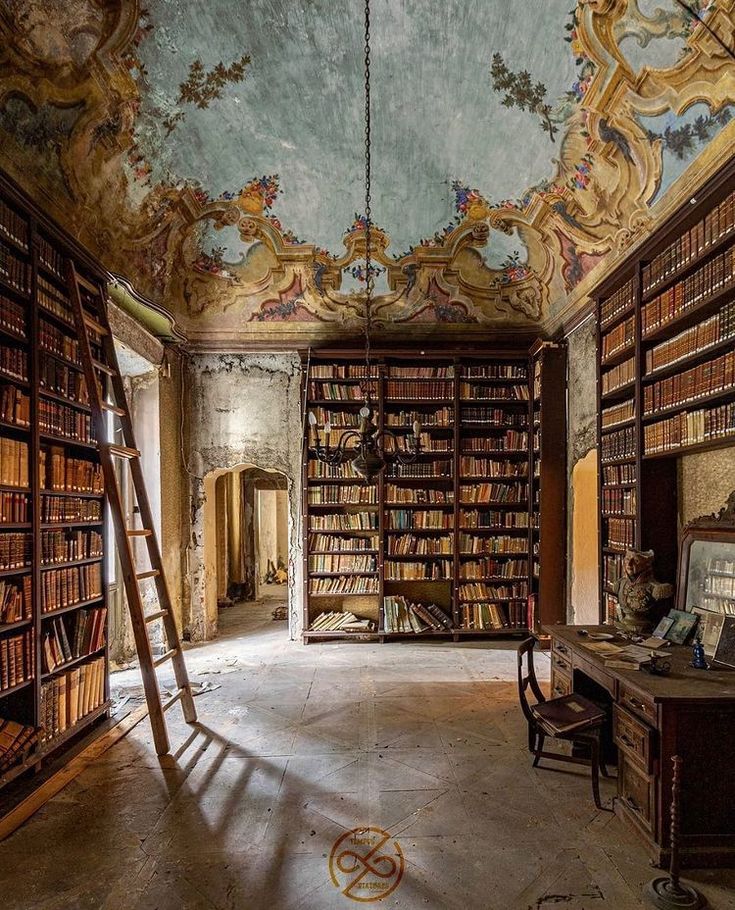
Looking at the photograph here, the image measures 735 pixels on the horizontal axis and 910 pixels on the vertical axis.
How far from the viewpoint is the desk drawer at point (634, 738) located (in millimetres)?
2525

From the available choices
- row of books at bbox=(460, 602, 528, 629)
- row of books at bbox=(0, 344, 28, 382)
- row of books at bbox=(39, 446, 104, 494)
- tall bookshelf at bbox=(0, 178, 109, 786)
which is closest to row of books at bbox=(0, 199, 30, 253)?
tall bookshelf at bbox=(0, 178, 109, 786)

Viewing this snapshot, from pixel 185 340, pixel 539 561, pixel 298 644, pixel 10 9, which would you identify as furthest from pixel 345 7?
pixel 298 644

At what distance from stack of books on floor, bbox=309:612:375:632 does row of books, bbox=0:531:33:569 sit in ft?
12.9

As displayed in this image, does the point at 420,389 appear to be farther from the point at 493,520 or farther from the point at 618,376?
the point at 618,376

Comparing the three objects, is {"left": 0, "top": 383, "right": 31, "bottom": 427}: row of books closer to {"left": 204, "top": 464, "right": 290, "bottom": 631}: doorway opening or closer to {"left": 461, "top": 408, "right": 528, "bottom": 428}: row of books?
{"left": 204, "top": 464, "right": 290, "bottom": 631}: doorway opening

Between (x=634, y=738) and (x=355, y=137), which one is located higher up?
(x=355, y=137)

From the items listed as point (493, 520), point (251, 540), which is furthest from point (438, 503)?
point (251, 540)

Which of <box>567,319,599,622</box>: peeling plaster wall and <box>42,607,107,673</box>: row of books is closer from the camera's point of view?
<box>42,607,107,673</box>: row of books

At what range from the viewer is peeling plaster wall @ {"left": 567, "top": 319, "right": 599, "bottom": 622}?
590cm

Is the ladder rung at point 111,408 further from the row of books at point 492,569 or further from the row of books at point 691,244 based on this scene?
the row of books at point 492,569

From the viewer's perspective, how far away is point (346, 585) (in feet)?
22.3

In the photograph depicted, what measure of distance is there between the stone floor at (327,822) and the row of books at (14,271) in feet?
10.3

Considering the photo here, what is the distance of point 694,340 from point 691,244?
26.5 inches

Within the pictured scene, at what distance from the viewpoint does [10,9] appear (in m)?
3.08
